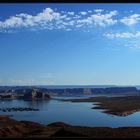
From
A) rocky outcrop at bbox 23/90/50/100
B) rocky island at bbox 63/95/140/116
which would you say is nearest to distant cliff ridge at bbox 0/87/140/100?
rocky outcrop at bbox 23/90/50/100

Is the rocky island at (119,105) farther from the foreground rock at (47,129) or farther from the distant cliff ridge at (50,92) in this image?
the foreground rock at (47,129)

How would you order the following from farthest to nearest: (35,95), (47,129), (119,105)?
1. (35,95)
2. (119,105)
3. (47,129)

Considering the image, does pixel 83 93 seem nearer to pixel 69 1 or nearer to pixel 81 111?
pixel 81 111

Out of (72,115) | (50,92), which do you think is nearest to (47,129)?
(72,115)

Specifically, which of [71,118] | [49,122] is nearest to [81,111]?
[71,118]

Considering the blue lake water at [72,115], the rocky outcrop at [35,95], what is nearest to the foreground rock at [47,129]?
the blue lake water at [72,115]

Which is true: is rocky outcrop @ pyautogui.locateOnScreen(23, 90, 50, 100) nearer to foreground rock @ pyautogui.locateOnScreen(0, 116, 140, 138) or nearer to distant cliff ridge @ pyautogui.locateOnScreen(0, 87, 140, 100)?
distant cliff ridge @ pyautogui.locateOnScreen(0, 87, 140, 100)

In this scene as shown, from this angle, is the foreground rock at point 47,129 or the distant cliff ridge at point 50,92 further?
the distant cliff ridge at point 50,92

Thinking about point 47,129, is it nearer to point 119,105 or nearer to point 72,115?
point 72,115
